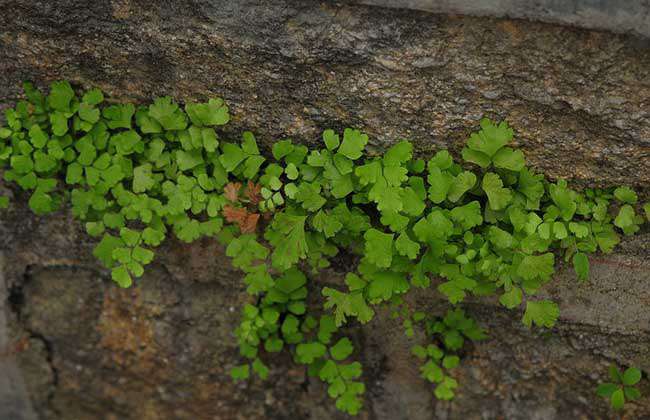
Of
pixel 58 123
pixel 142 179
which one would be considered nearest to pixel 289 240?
pixel 142 179

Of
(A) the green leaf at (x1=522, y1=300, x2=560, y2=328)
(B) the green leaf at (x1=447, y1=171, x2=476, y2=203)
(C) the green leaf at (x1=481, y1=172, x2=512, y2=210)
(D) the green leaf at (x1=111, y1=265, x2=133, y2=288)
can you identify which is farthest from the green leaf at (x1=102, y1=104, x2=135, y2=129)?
(A) the green leaf at (x1=522, y1=300, x2=560, y2=328)

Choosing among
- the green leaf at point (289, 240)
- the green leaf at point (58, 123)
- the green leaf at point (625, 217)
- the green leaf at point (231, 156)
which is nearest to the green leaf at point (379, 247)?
the green leaf at point (289, 240)

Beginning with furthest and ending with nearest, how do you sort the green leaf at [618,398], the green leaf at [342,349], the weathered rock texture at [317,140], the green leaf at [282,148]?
the green leaf at [342,349]
the green leaf at [618,398]
the green leaf at [282,148]
the weathered rock texture at [317,140]

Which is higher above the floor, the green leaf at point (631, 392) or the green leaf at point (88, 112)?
the green leaf at point (88, 112)

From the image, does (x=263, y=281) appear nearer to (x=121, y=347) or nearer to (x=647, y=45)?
(x=121, y=347)

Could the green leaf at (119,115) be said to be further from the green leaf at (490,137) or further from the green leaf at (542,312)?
the green leaf at (542,312)

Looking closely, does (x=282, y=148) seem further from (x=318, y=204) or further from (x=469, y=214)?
(x=469, y=214)

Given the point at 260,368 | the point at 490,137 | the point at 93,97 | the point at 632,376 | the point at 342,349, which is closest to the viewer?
the point at 490,137

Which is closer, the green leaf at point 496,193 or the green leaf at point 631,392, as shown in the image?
the green leaf at point 496,193
